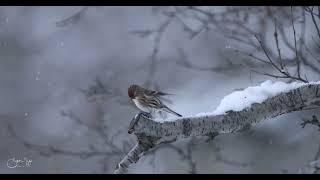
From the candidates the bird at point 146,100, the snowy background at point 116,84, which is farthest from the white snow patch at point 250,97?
the snowy background at point 116,84

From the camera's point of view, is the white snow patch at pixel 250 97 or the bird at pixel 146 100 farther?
the bird at pixel 146 100

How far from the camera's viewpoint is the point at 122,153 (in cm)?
486

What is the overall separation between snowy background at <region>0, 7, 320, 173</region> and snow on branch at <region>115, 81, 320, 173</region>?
6.12 feet

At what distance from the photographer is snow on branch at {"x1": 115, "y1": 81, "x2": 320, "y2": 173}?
112 inches

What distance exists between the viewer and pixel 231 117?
288cm

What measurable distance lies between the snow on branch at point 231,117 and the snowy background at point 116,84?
1.86m

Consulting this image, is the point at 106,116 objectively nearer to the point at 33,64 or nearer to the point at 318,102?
the point at 33,64

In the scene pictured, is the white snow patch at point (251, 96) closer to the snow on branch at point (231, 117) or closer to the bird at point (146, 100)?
the snow on branch at point (231, 117)

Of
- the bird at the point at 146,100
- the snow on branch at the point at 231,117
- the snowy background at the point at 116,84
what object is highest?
the snowy background at the point at 116,84

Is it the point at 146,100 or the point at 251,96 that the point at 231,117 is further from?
the point at 146,100

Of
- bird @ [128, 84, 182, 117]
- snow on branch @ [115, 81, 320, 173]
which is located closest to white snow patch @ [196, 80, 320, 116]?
snow on branch @ [115, 81, 320, 173]

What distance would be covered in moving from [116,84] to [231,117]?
473cm

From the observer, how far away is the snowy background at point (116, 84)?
238 inches

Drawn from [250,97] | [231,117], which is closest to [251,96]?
[250,97]
